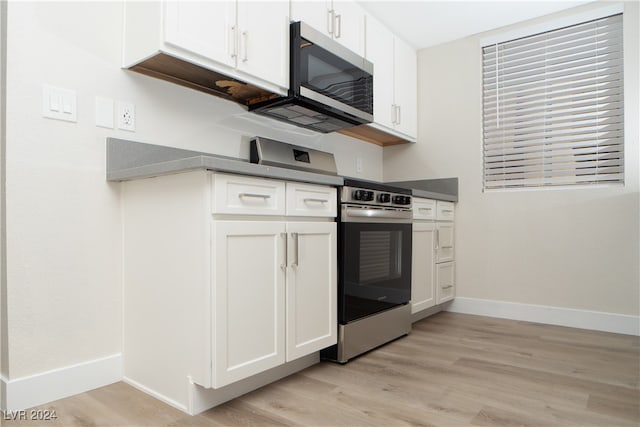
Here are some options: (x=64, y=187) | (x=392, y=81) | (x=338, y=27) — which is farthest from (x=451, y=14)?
(x=64, y=187)

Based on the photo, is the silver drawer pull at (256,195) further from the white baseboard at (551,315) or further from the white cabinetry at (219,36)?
the white baseboard at (551,315)

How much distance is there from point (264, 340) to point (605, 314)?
2325 mm

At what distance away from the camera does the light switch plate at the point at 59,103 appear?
1.56 m

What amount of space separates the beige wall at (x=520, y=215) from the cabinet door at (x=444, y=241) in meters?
0.12

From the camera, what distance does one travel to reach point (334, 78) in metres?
A: 2.37

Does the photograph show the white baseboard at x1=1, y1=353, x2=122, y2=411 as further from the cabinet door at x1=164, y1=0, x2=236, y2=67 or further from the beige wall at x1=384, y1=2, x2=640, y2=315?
the beige wall at x1=384, y1=2, x2=640, y2=315

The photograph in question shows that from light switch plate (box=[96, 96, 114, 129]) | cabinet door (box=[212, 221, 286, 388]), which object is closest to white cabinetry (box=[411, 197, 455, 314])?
cabinet door (box=[212, 221, 286, 388])

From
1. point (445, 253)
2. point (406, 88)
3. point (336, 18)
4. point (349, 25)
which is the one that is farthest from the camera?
point (406, 88)

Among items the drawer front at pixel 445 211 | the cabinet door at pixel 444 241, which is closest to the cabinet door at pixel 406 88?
the drawer front at pixel 445 211

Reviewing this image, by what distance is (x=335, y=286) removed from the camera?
6.40 ft

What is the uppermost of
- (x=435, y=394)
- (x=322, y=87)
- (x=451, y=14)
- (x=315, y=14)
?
(x=451, y=14)

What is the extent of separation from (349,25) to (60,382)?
2.39m

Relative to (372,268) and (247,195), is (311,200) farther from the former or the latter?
(372,268)

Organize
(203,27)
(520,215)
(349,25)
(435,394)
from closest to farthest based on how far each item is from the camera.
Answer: (435,394) → (203,27) → (349,25) → (520,215)
